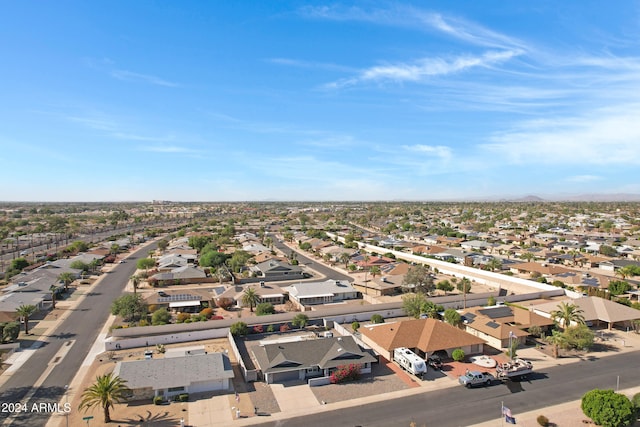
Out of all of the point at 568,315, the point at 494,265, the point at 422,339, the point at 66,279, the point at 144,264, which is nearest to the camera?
the point at 422,339

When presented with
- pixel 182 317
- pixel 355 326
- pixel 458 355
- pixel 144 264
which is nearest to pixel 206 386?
pixel 355 326

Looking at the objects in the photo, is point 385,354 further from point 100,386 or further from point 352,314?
point 100,386

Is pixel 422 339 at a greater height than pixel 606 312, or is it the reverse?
→ pixel 606 312

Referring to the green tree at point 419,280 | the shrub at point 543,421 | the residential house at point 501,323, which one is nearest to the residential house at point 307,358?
the shrub at point 543,421

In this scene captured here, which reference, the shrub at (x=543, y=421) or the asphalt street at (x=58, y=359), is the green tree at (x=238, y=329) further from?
the shrub at (x=543, y=421)

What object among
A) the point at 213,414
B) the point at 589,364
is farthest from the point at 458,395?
the point at 213,414

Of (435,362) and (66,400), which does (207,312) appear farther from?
(435,362)
